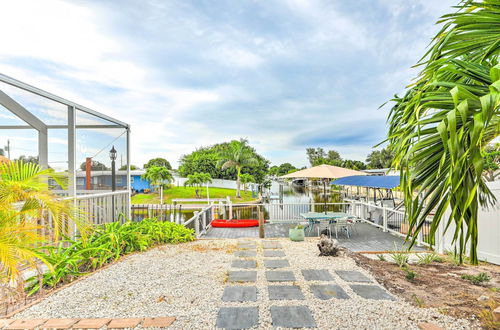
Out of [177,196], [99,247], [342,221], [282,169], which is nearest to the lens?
[99,247]

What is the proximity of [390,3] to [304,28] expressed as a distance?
2570mm

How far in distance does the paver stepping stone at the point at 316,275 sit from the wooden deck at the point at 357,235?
9.01 ft

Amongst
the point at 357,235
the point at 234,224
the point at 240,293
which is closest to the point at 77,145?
the point at 240,293

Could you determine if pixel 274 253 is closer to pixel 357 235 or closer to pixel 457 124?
pixel 457 124

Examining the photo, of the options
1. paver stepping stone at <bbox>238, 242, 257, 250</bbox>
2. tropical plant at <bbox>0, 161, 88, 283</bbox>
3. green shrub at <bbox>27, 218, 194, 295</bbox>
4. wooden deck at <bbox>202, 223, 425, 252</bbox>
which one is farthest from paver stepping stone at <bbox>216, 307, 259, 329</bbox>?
wooden deck at <bbox>202, 223, 425, 252</bbox>

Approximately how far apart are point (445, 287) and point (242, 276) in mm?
2752

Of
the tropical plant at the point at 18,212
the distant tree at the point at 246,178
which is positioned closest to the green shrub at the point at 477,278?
the tropical plant at the point at 18,212

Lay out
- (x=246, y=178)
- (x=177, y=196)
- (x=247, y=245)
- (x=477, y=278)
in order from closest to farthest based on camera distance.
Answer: (x=477, y=278), (x=247, y=245), (x=177, y=196), (x=246, y=178)

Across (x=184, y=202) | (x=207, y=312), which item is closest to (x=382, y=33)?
(x=207, y=312)

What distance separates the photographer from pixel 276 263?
14.4 feet

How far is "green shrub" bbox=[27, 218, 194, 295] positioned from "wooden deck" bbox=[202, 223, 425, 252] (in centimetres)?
248

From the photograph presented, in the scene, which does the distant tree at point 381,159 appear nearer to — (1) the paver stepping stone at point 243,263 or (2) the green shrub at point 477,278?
(2) the green shrub at point 477,278

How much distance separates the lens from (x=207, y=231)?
890 centimetres

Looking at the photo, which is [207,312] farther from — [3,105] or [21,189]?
[3,105]
